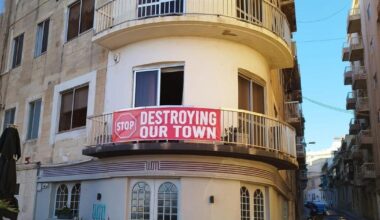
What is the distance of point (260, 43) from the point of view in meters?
13.8

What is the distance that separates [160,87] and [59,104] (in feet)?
16.8

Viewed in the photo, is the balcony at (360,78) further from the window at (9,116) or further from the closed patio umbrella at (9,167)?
the closed patio umbrella at (9,167)

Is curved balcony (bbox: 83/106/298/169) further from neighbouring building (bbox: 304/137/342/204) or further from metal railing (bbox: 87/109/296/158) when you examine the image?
neighbouring building (bbox: 304/137/342/204)

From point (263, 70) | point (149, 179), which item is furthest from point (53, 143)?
point (263, 70)

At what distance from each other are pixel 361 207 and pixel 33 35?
1702 inches

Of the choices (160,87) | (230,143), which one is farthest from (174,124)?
(160,87)

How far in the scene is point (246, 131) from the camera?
12.6 metres

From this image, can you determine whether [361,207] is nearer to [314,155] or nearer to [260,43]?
[260,43]

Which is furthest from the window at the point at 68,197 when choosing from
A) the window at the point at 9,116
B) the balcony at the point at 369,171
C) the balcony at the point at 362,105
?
the balcony at the point at 362,105

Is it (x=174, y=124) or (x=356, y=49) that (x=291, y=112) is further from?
(x=356, y=49)

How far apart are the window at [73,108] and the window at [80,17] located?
2266 mm

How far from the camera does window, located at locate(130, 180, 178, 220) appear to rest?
11852mm

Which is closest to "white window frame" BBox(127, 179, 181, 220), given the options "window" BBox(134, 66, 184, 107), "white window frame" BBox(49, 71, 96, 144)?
"window" BBox(134, 66, 184, 107)

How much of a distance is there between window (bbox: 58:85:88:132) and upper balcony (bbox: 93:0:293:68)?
2.30m
